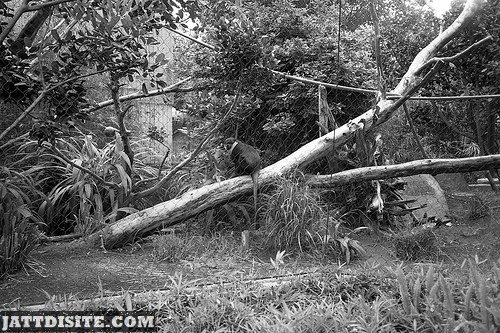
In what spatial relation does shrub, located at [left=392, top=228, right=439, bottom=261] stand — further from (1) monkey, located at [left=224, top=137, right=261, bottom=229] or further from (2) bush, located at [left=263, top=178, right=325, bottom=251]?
(1) monkey, located at [left=224, top=137, right=261, bottom=229]

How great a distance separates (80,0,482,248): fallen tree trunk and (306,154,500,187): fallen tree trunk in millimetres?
253

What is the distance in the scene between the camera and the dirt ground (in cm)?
220

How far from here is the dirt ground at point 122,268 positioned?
2.20 m

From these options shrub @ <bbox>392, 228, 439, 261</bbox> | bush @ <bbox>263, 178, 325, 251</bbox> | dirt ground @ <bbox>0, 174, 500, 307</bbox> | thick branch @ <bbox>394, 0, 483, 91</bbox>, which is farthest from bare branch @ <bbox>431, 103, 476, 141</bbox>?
bush @ <bbox>263, 178, 325, 251</bbox>

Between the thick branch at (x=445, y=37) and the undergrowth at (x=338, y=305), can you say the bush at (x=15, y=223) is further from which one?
the thick branch at (x=445, y=37)

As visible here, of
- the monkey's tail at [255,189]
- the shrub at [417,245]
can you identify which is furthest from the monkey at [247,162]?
the shrub at [417,245]

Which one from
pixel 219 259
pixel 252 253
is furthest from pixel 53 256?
pixel 252 253

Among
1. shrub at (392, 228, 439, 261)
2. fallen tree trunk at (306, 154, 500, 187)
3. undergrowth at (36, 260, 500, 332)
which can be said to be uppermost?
fallen tree trunk at (306, 154, 500, 187)

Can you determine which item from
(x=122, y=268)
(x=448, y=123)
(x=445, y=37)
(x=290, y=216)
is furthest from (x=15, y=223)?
(x=448, y=123)

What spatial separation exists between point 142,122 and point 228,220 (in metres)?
1.40

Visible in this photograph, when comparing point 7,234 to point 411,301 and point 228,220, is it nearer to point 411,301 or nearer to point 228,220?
point 228,220

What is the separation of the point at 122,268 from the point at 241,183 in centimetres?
120

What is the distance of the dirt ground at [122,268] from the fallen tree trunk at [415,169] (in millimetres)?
539

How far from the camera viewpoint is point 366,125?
394 cm
